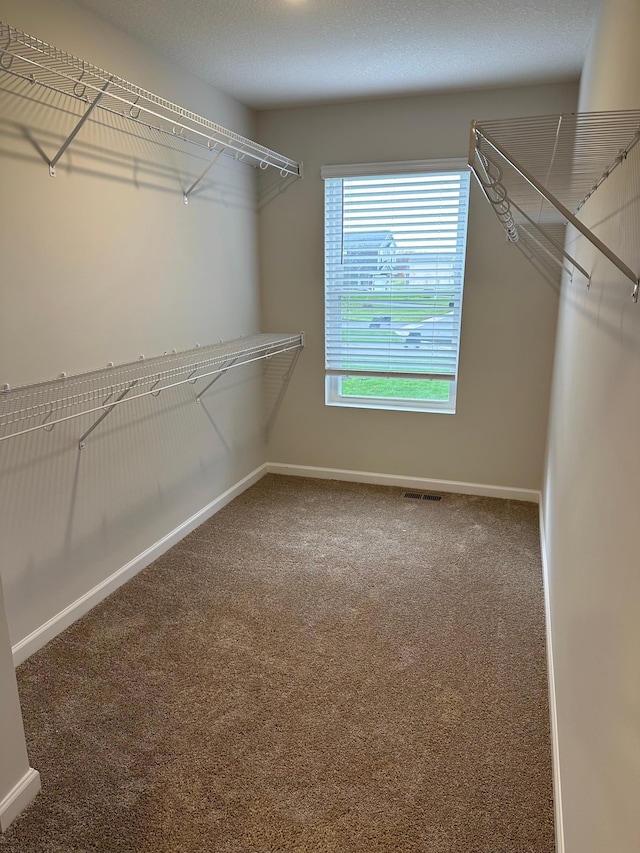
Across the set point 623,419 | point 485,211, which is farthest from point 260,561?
point 485,211

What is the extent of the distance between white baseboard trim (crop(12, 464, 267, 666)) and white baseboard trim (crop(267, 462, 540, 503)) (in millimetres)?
521

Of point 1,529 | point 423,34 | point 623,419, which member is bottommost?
point 1,529

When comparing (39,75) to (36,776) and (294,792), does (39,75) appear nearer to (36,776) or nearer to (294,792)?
(36,776)

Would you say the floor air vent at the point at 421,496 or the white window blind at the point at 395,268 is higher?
the white window blind at the point at 395,268

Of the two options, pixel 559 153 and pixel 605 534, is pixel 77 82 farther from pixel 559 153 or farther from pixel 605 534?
pixel 605 534

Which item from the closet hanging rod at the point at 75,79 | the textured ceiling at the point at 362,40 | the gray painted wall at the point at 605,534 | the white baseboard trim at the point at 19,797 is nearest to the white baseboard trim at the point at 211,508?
the white baseboard trim at the point at 19,797

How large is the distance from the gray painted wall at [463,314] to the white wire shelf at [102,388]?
0.65 meters

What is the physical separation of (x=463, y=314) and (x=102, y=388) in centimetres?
230

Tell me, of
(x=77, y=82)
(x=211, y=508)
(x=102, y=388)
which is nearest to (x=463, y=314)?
(x=211, y=508)

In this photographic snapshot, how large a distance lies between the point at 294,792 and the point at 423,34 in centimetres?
288

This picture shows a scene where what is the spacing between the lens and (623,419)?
1152 millimetres

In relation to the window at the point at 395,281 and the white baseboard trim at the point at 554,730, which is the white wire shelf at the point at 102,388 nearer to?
the window at the point at 395,281

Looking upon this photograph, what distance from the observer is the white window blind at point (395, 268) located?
3.45 m

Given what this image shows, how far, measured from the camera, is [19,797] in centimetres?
154
